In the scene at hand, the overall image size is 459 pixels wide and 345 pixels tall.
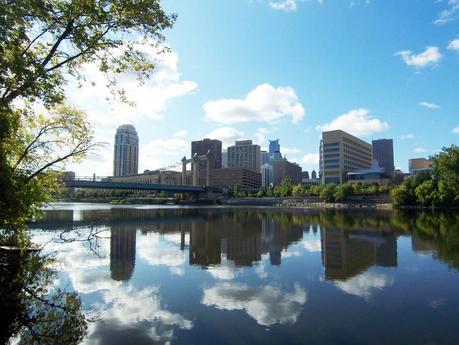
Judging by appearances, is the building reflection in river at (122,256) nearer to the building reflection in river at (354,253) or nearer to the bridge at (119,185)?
the building reflection in river at (354,253)

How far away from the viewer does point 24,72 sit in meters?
10.8

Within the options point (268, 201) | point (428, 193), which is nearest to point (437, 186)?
point (428, 193)

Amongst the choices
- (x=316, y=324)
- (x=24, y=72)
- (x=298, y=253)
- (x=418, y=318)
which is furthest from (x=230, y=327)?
(x=298, y=253)

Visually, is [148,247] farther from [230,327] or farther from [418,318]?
[418,318]

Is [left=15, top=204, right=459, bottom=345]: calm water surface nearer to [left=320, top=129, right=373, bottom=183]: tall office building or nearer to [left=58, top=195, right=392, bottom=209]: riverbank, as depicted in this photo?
[left=58, top=195, right=392, bottom=209]: riverbank

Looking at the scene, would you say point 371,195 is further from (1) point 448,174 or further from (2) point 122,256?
(2) point 122,256

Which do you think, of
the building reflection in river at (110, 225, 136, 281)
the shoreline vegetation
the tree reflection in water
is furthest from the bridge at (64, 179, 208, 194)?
the tree reflection in water

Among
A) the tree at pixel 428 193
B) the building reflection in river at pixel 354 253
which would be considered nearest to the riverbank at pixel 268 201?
the tree at pixel 428 193

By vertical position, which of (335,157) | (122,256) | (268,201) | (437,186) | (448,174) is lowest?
(122,256)

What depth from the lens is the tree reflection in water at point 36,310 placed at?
10.4 m

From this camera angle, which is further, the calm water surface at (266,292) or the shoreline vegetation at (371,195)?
the shoreline vegetation at (371,195)

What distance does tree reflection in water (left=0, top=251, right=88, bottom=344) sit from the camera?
34.2ft

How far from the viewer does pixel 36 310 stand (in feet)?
41.0

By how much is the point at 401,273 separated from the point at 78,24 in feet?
65.9
